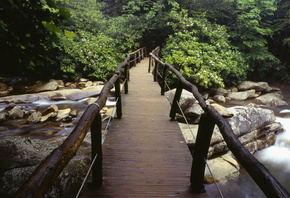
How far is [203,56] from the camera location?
40.6 feet

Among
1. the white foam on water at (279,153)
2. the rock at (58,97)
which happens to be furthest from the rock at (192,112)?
the rock at (58,97)

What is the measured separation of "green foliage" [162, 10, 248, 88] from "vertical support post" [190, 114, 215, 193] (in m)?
9.21

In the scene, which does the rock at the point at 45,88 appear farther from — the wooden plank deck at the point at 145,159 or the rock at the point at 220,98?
the rock at the point at 220,98

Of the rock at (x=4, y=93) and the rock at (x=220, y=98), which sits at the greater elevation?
the rock at (x=4, y=93)

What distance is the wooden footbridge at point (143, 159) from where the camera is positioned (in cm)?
113

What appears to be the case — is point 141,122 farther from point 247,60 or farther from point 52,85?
point 247,60

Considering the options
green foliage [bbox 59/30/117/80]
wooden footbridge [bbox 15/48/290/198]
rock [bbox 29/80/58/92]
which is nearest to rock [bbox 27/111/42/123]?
rock [bbox 29/80/58/92]

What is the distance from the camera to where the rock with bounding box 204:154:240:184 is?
201 inches

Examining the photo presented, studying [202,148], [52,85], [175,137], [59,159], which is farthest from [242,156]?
[52,85]

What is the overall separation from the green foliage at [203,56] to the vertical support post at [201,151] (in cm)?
921

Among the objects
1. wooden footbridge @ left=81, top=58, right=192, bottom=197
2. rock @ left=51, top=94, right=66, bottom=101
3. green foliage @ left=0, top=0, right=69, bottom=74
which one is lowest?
rock @ left=51, top=94, right=66, bottom=101

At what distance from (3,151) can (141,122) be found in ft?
8.50

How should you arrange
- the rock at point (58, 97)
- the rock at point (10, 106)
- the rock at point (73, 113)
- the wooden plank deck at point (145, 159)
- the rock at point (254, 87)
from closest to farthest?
the wooden plank deck at point (145, 159)
the rock at point (73, 113)
the rock at point (10, 106)
the rock at point (58, 97)
the rock at point (254, 87)

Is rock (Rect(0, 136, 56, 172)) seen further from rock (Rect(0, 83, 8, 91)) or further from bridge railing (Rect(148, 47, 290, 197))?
rock (Rect(0, 83, 8, 91))
